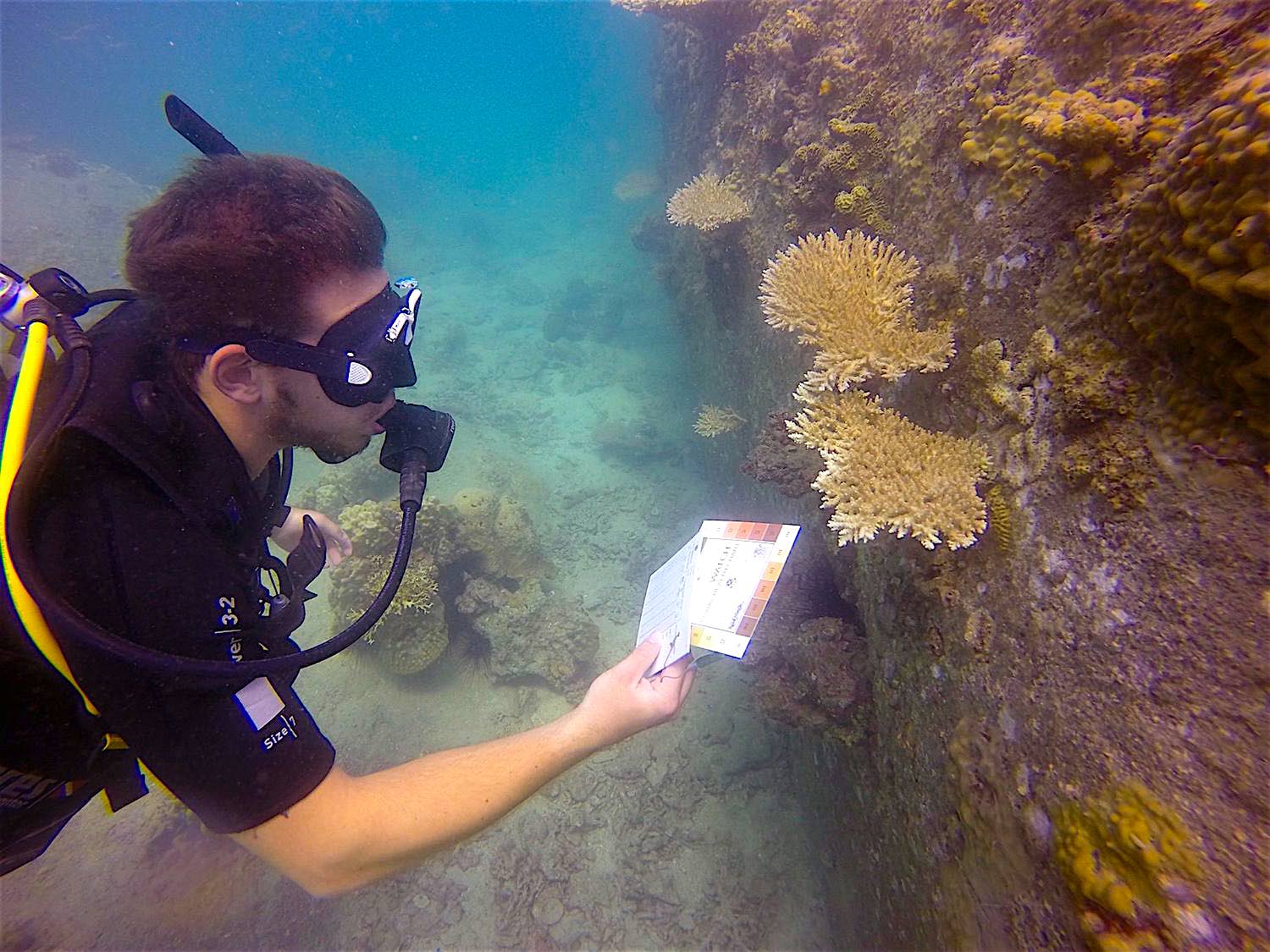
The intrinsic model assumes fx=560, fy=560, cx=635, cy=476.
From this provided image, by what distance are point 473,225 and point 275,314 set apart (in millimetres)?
29990

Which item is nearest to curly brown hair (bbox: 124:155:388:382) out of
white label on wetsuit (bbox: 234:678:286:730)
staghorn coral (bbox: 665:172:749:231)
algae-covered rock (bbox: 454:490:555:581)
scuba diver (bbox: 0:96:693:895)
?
scuba diver (bbox: 0:96:693:895)

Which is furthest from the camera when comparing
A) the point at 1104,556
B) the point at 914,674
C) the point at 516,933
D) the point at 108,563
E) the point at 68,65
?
the point at 68,65

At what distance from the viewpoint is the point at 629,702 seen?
2305 mm

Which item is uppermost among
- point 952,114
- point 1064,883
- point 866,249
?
point 952,114

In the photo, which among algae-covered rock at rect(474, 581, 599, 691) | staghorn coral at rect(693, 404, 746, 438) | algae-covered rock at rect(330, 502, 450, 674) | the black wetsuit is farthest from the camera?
staghorn coral at rect(693, 404, 746, 438)

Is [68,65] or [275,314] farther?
[68,65]

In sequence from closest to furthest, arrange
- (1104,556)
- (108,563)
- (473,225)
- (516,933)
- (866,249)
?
1. (108,563)
2. (1104,556)
3. (866,249)
4. (516,933)
5. (473,225)

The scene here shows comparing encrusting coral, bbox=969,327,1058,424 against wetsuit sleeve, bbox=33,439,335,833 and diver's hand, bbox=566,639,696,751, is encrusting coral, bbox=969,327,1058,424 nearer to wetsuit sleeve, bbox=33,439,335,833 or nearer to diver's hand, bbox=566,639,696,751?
diver's hand, bbox=566,639,696,751

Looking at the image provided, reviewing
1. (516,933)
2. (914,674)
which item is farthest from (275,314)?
(516,933)

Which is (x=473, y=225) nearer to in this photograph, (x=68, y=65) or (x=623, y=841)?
(x=623, y=841)

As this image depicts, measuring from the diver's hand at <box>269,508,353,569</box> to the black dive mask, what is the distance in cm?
197

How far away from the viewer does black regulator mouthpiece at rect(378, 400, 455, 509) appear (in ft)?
8.34

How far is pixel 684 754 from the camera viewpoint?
5.11 meters

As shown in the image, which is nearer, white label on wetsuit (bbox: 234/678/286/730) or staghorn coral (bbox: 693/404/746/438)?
white label on wetsuit (bbox: 234/678/286/730)
